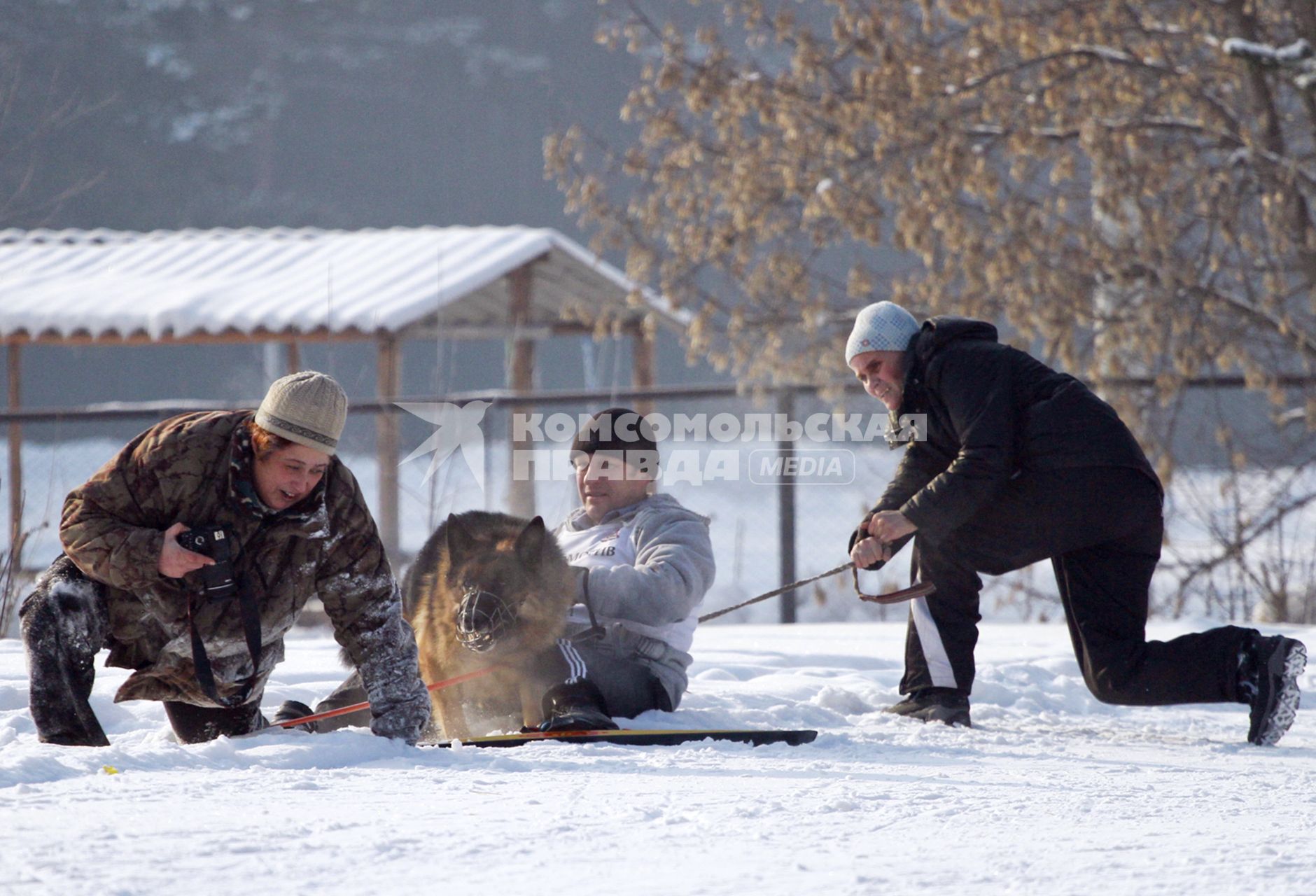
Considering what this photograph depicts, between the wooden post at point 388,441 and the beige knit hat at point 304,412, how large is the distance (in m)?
5.28

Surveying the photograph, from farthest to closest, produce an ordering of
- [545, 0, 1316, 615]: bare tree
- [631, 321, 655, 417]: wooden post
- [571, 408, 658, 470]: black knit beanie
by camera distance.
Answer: [631, 321, 655, 417]: wooden post < [545, 0, 1316, 615]: bare tree < [571, 408, 658, 470]: black knit beanie

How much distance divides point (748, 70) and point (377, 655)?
277 inches

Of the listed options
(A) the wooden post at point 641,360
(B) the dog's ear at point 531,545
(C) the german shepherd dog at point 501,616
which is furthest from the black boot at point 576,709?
(A) the wooden post at point 641,360

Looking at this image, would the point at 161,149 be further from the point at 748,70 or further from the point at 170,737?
the point at 170,737

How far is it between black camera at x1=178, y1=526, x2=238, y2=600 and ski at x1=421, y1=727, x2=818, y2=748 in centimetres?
73

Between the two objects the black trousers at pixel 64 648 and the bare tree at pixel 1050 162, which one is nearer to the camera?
the black trousers at pixel 64 648

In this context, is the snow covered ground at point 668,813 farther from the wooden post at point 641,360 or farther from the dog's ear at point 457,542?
the wooden post at point 641,360

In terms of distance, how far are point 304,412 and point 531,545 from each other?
112 cm

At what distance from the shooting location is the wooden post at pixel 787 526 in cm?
855

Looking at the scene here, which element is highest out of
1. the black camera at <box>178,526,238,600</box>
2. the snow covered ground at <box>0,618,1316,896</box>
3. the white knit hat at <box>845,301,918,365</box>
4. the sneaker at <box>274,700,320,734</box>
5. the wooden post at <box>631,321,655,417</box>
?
the wooden post at <box>631,321,655,417</box>

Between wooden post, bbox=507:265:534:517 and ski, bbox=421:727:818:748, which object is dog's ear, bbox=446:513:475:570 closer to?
ski, bbox=421:727:818:748

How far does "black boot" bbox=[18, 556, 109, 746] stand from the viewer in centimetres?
342

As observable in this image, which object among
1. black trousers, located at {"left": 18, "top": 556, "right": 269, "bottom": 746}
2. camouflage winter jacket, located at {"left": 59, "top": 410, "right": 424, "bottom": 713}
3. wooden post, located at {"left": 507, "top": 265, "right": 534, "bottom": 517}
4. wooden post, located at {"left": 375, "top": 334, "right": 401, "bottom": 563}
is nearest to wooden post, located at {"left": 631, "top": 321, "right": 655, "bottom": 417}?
wooden post, located at {"left": 507, "top": 265, "right": 534, "bottom": 517}

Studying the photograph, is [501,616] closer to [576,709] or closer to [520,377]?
[576,709]
